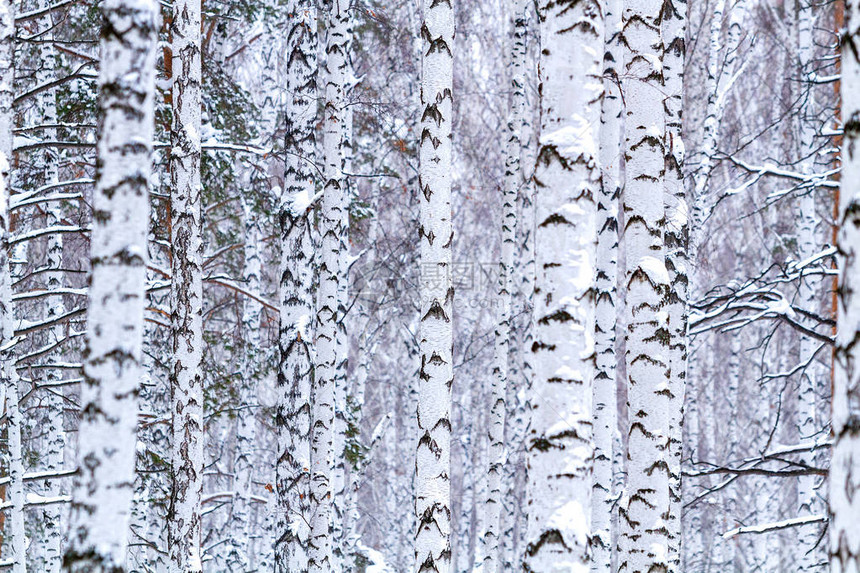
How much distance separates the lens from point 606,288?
7.13 meters

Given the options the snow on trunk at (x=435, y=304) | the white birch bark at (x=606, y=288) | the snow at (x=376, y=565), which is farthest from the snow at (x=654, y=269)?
the snow at (x=376, y=565)

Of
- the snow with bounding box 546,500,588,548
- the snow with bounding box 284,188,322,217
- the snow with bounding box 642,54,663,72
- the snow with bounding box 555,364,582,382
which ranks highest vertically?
the snow with bounding box 284,188,322,217

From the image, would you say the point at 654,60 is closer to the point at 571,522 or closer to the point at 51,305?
the point at 571,522

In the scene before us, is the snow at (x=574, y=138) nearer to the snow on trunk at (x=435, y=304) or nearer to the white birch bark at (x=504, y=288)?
the snow on trunk at (x=435, y=304)

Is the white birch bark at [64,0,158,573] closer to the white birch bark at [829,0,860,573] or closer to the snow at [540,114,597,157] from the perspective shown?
the snow at [540,114,597,157]

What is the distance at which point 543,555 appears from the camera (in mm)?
3299

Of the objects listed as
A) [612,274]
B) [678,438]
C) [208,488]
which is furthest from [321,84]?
[208,488]

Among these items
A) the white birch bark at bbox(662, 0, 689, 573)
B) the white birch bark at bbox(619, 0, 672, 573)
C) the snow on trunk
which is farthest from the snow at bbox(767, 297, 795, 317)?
the snow on trunk

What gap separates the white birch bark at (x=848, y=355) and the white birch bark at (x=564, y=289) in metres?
1.25

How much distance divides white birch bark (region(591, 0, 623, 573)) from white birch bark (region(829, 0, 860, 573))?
4256 mm

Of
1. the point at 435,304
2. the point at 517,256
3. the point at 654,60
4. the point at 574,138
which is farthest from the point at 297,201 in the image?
the point at 517,256

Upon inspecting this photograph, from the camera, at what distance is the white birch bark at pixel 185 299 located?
257 inches

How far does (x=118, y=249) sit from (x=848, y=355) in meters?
2.48

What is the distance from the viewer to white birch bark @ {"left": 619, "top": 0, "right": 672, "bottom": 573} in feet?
15.2
